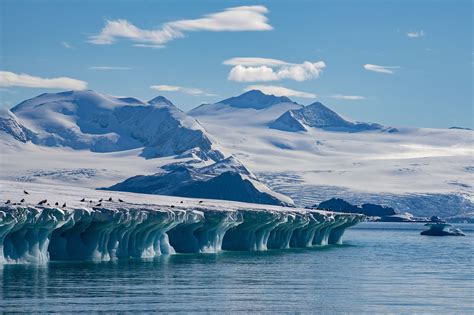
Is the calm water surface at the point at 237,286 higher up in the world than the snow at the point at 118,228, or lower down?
lower down

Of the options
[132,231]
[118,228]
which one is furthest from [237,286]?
[132,231]

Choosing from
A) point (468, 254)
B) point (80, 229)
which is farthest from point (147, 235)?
point (468, 254)

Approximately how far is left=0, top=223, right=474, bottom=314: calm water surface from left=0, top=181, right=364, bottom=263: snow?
1135 mm

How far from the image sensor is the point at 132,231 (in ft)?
192

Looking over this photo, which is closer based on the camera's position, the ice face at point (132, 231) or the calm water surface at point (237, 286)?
the calm water surface at point (237, 286)

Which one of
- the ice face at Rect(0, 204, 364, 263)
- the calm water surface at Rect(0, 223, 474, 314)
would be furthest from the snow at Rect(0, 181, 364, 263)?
the calm water surface at Rect(0, 223, 474, 314)

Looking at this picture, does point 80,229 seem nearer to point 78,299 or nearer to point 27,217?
point 27,217

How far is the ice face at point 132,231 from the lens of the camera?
1886 inches

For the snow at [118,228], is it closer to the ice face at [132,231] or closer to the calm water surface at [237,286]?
the ice face at [132,231]

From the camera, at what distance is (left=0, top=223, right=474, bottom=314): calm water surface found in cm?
3728

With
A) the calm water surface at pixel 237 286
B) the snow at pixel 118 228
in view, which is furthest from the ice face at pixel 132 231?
the calm water surface at pixel 237 286

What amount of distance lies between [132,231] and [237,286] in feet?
48.8

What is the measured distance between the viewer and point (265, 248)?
77750mm

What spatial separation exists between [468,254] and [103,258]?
110 feet
